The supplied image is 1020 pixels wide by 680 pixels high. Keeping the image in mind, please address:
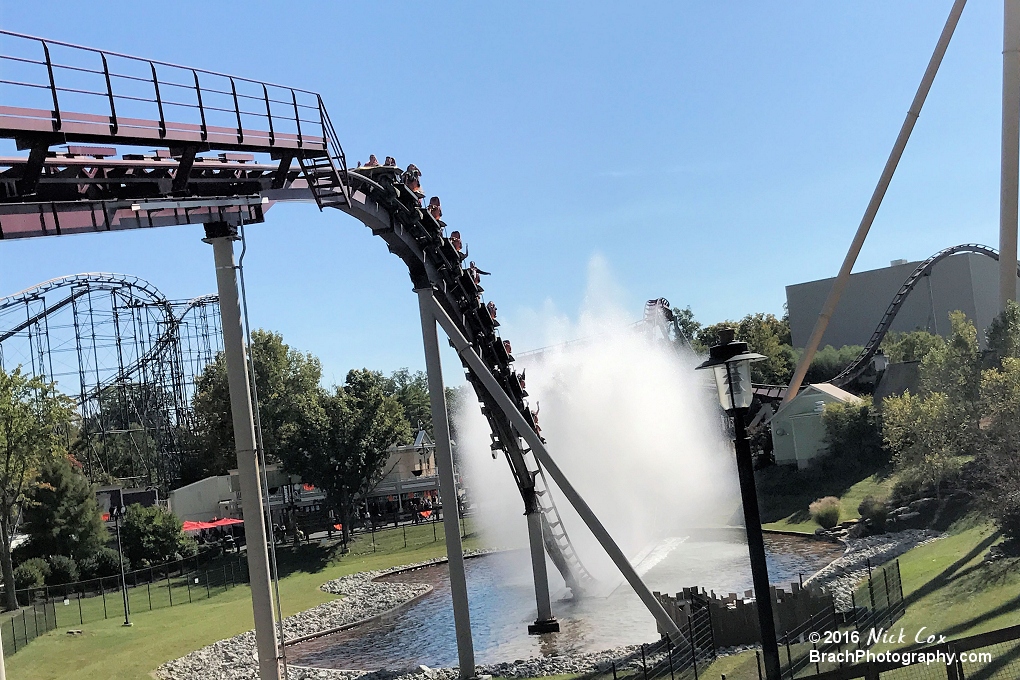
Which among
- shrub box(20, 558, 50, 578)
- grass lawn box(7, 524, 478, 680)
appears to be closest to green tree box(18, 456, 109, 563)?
shrub box(20, 558, 50, 578)

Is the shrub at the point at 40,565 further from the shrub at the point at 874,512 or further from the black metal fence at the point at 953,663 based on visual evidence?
the black metal fence at the point at 953,663

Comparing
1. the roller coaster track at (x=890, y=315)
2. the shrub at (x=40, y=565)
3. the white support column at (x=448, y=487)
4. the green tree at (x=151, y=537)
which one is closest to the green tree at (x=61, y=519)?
the green tree at (x=151, y=537)

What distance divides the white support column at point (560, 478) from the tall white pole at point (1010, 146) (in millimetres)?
15835

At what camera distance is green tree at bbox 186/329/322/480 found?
62.9m

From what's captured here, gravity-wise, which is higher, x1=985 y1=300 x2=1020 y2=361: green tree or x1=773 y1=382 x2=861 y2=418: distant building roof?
x1=985 y1=300 x2=1020 y2=361: green tree

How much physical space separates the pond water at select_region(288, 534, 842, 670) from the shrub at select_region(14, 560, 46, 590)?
15887 millimetres

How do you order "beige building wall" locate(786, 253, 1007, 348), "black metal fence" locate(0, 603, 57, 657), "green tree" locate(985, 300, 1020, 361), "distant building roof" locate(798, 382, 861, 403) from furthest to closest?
"beige building wall" locate(786, 253, 1007, 348) → "distant building roof" locate(798, 382, 861, 403) → "black metal fence" locate(0, 603, 57, 657) → "green tree" locate(985, 300, 1020, 361)

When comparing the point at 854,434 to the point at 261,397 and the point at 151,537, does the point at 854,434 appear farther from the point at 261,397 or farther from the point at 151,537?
the point at 261,397

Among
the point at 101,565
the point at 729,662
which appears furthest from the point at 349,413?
the point at 729,662

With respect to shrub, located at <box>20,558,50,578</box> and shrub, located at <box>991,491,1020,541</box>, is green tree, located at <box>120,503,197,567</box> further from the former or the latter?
shrub, located at <box>991,491,1020,541</box>

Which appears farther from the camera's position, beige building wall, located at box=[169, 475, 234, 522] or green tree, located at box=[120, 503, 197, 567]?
beige building wall, located at box=[169, 475, 234, 522]

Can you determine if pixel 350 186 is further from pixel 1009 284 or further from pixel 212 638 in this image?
pixel 1009 284

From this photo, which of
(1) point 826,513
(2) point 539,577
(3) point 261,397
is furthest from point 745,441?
(3) point 261,397

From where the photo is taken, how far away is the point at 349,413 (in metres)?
53.1
